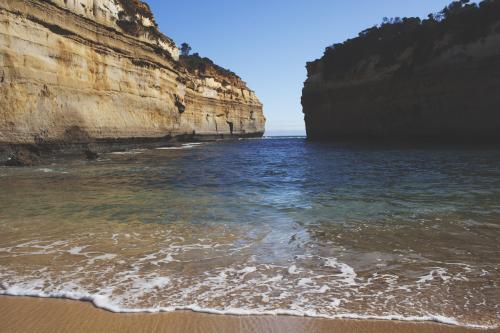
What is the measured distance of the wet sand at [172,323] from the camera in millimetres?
2838

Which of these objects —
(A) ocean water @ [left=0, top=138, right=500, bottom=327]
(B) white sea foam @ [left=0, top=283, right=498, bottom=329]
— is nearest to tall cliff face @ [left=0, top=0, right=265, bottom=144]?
(A) ocean water @ [left=0, top=138, right=500, bottom=327]

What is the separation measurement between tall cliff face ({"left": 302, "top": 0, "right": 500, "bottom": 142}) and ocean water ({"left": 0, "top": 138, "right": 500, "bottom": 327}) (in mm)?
20175

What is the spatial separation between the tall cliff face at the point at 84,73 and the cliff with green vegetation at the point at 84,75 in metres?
0.04

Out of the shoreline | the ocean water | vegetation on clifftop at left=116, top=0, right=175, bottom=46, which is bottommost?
the ocean water

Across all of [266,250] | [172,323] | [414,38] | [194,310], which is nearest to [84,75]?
[266,250]

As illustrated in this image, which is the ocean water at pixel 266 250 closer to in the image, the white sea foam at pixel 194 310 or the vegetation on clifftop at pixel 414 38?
the white sea foam at pixel 194 310

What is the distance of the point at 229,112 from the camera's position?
2450 inches

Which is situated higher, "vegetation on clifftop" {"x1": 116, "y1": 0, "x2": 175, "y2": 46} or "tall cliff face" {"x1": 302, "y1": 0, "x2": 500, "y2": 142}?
"vegetation on clifftop" {"x1": 116, "y1": 0, "x2": 175, "y2": 46}

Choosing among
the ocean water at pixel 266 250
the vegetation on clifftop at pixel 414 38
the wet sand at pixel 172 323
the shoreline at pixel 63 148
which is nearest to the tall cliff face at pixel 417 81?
the vegetation on clifftop at pixel 414 38

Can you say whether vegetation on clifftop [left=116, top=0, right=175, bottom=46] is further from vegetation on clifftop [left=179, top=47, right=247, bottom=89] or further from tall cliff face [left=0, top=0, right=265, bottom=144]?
vegetation on clifftop [left=179, top=47, right=247, bottom=89]

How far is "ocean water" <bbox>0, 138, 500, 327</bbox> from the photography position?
3.30 meters

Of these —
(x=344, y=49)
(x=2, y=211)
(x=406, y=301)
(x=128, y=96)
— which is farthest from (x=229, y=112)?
(x=406, y=301)

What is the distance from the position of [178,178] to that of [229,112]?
50.9 m

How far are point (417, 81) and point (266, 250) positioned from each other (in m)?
29.9
